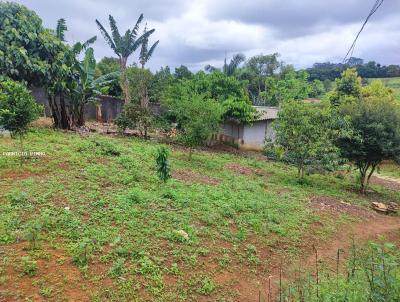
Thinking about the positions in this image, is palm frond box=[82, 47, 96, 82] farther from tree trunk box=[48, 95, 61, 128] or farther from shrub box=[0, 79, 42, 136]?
shrub box=[0, 79, 42, 136]

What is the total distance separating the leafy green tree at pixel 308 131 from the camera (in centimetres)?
1255

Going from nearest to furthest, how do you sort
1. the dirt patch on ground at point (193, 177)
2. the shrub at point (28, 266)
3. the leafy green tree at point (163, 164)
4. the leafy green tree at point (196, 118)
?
1. the shrub at point (28, 266)
2. the leafy green tree at point (163, 164)
3. the dirt patch on ground at point (193, 177)
4. the leafy green tree at point (196, 118)

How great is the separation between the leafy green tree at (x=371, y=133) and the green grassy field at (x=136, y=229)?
2293 mm

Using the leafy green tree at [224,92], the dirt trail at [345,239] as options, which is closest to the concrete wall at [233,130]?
the leafy green tree at [224,92]

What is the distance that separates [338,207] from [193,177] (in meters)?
4.85

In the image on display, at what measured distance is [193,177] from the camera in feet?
36.6

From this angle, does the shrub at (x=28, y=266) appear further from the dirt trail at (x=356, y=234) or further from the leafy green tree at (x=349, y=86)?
the leafy green tree at (x=349, y=86)

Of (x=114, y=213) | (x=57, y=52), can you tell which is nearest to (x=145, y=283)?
(x=114, y=213)

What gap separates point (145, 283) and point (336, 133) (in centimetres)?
1012

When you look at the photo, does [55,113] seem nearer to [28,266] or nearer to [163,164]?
[163,164]

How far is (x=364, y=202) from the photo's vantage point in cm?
1188

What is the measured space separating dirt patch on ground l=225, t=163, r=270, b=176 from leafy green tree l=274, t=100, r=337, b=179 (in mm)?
1680

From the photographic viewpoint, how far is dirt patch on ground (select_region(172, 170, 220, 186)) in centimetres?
1065

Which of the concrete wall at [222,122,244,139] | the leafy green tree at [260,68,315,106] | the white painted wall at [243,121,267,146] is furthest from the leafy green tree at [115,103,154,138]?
the leafy green tree at [260,68,315,106]
